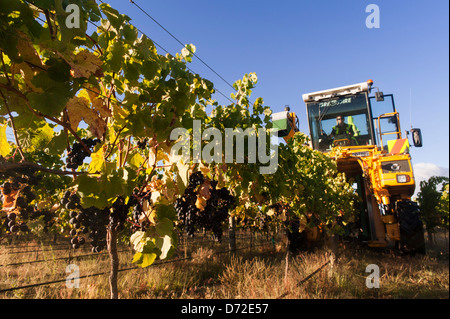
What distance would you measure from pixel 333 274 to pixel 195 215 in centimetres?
418

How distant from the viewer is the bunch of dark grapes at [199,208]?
7.77 feet

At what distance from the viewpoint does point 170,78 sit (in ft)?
4.65

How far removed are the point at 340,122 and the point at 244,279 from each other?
4.66 meters

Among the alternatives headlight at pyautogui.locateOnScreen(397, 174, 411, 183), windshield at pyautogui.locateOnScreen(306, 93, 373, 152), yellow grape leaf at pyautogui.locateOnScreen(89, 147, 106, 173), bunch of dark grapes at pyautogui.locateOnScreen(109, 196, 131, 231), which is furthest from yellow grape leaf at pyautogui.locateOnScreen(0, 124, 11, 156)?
windshield at pyautogui.locateOnScreen(306, 93, 373, 152)

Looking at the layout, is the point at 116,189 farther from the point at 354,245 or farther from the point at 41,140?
the point at 354,245

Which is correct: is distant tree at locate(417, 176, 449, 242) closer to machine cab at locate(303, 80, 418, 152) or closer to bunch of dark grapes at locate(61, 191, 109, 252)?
machine cab at locate(303, 80, 418, 152)

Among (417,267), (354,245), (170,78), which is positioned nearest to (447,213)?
(354,245)

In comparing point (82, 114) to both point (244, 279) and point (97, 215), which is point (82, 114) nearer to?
point (97, 215)

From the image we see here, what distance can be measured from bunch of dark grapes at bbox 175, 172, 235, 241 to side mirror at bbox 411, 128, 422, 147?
502cm

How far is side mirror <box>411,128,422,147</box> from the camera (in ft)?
18.5

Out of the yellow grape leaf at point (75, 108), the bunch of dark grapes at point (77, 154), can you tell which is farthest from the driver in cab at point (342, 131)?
the yellow grape leaf at point (75, 108)

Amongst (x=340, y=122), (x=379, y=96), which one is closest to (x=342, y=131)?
(x=340, y=122)

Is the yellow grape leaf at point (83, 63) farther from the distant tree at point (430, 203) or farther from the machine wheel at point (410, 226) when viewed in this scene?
the distant tree at point (430, 203)

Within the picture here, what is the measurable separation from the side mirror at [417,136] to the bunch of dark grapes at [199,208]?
502 centimetres
